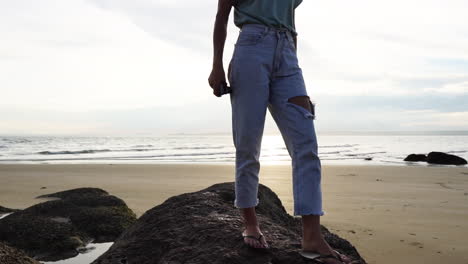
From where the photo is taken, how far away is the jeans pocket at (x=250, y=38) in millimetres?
2746

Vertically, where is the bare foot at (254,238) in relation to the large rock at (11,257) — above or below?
above

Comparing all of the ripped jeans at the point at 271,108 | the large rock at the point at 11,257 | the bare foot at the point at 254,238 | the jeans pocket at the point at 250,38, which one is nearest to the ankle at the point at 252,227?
the bare foot at the point at 254,238

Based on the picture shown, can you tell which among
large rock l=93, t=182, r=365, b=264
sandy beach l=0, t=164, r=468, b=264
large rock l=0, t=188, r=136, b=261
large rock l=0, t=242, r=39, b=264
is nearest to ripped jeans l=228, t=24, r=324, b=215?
large rock l=93, t=182, r=365, b=264

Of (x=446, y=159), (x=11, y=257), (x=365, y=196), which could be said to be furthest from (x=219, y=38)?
(x=446, y=159)

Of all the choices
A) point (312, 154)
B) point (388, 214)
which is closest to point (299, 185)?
point (312, 154)

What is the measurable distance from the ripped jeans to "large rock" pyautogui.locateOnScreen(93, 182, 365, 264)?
0.93 ft

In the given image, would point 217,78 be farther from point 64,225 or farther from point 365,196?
point 365,196

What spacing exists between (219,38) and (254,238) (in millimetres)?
1297

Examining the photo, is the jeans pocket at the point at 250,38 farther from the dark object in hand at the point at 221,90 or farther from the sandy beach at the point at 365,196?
the sandy beach at the point at 365,196

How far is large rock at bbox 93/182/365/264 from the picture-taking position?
2684 millimetres

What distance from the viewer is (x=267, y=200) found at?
4.01 meters

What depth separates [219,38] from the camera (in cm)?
289

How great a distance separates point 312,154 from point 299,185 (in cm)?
20

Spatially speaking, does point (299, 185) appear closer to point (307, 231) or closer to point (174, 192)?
point (307, 231)
